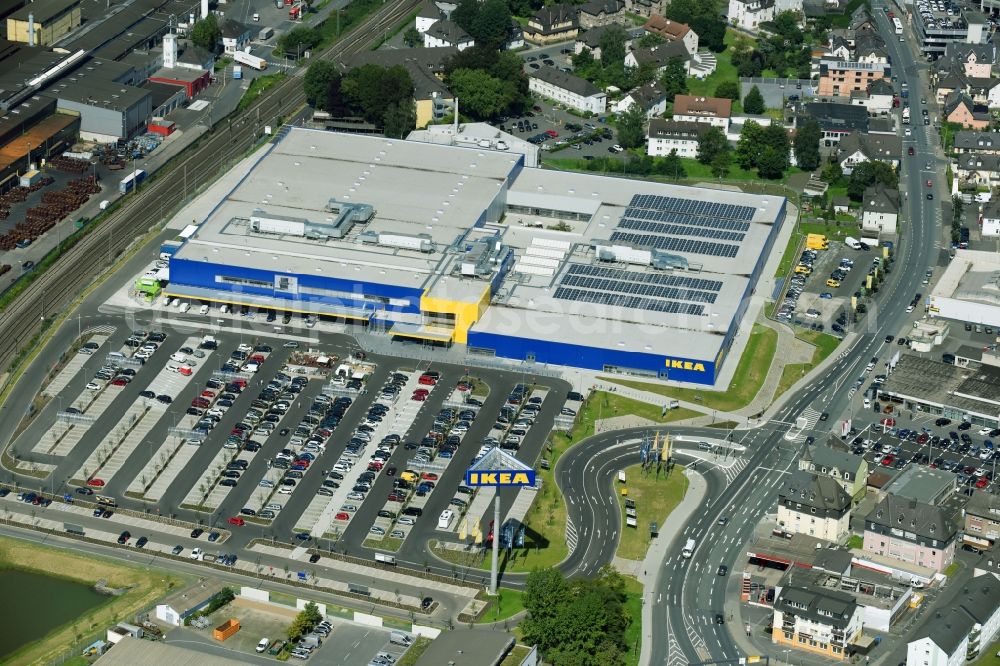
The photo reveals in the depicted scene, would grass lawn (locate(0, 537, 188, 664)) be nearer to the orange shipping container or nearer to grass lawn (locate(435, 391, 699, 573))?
the orange shipping container

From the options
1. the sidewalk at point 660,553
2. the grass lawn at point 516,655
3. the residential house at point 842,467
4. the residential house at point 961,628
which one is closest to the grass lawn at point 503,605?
the grass lawn at point 516,655

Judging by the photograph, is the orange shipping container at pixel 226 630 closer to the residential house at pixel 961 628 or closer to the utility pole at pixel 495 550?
the utility pole at pixel 495 550

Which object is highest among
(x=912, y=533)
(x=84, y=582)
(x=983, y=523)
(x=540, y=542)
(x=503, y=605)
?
(x=912, y=533)

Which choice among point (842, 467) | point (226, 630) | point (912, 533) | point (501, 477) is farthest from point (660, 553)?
point (226, 630)

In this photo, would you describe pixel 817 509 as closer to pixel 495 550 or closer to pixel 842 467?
pixel 842 467

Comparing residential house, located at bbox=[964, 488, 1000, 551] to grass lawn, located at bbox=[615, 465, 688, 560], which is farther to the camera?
residential house, located at bbox=[964, 488, 1000, 551]

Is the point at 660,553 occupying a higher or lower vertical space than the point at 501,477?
→ lower

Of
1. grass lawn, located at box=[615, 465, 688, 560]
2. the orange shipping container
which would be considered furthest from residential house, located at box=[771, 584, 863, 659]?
the orange shipping container
